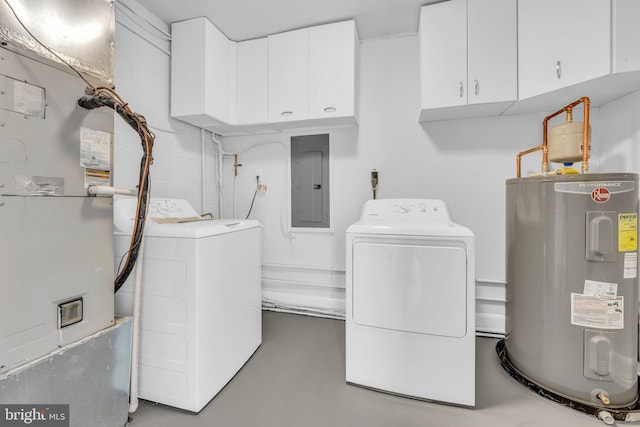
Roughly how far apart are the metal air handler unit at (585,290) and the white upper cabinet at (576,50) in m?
0.25

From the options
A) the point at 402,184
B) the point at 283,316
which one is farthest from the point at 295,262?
the point at 402,184

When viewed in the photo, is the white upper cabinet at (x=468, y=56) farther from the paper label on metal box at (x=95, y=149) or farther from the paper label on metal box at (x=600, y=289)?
the paper label on metal box at (x=95, y=149)

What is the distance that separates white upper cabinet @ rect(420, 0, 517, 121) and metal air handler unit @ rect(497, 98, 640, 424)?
1.91ft

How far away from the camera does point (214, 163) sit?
2.79 metres

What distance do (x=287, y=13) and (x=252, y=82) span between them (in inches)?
23.2

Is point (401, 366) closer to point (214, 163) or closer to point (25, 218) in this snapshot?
point (25, 218)

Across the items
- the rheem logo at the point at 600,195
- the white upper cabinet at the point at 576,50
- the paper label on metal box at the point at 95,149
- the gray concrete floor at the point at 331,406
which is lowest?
the gray concrete floor at the point at 331,406

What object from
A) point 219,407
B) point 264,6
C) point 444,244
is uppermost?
point 264,6

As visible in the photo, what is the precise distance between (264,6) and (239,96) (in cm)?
70

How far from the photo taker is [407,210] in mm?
2043

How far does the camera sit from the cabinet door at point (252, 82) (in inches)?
92.3

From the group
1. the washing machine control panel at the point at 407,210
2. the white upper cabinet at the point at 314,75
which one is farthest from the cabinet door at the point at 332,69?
the washing machine control panel at the point at 407,210

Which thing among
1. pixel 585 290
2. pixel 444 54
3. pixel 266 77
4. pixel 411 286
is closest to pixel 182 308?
pixel 411 286

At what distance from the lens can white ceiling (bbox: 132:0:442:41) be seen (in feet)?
6.59
